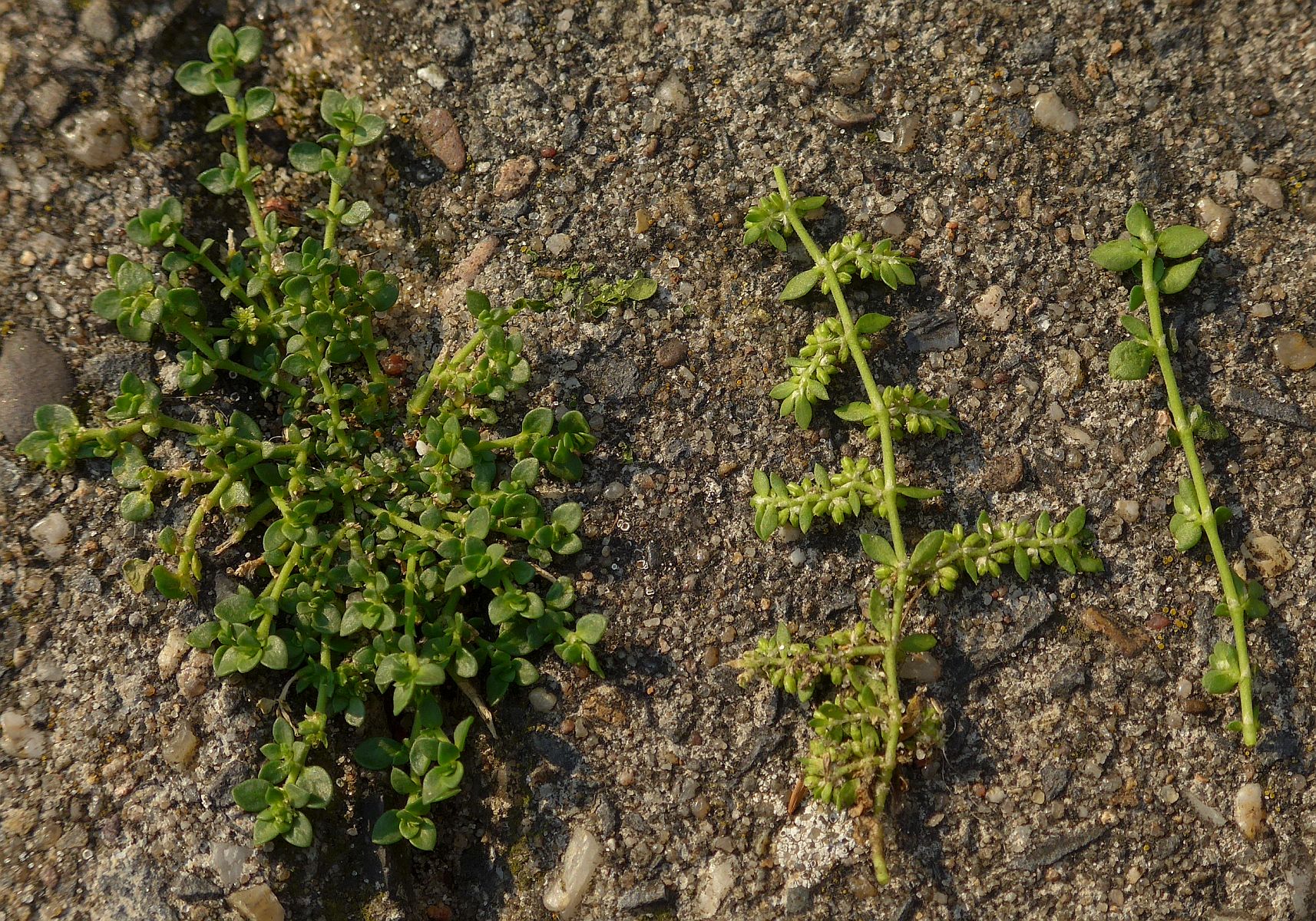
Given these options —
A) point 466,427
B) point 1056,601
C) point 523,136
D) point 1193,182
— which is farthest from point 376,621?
point 1193,182

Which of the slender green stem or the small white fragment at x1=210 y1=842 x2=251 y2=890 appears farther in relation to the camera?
the slender green stem

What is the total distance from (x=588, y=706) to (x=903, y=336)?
1.13 meters

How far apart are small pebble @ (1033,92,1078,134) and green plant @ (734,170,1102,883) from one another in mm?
536

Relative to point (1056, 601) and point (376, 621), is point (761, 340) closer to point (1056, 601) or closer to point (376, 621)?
point (1056, 601)

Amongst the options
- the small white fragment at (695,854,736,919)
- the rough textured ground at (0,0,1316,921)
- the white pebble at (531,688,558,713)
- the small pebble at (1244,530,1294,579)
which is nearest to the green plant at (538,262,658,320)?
the rough textured ground at (0,0,1316,921)

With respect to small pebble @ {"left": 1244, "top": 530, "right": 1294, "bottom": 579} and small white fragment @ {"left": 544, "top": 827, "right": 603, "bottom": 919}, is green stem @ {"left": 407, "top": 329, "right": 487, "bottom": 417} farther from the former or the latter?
small pebble @ {"left": 1244, "top": 530, "right": 1294, "bottom": 579}

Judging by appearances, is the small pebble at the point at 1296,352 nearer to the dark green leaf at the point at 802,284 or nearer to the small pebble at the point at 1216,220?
the small pebble at the point at 1216,220

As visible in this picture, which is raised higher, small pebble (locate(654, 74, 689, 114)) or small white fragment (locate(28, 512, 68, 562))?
small pebble (locate(654, 74, 689, 114))

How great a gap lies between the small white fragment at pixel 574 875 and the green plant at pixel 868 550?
47 centimetres

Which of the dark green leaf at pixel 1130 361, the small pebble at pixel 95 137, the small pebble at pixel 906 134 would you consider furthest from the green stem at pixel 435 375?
the dark green leaf at pixel 1130 361

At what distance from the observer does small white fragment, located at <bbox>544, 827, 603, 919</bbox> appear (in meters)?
2.03

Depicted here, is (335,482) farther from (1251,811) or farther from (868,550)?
(1251,811)

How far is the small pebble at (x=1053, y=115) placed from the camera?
244cm

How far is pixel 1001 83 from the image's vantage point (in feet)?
8.08
